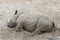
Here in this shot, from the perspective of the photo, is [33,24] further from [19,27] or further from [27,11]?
[27,11]

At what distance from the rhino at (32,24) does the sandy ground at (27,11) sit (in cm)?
8

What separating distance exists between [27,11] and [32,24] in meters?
0.91

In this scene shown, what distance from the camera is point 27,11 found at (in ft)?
11.2

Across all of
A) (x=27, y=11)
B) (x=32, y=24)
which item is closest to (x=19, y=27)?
(x=32, y=24)

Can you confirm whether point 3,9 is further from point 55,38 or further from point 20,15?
point 55,38

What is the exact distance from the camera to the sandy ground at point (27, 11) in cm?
240

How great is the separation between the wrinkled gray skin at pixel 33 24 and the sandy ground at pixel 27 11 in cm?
9

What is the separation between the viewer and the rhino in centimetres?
249

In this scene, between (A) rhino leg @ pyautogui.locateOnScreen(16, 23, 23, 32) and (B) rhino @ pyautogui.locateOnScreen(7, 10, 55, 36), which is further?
(A) rhino leg @ pyautogui.locateOnScreen(16, 23, 23, 32)

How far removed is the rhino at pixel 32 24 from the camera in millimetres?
2490

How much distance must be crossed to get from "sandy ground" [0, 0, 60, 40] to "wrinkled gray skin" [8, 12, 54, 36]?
9 cm

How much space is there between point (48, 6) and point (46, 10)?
0.33 m

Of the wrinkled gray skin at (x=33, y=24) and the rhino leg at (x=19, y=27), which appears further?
the rhino leg at (x=19, y=27)

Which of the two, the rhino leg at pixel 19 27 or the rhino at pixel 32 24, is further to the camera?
the rhino leg at pixel 19 27
